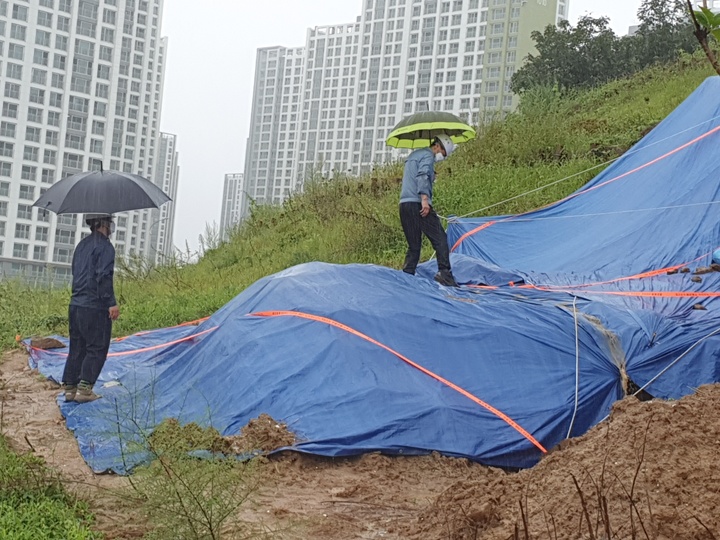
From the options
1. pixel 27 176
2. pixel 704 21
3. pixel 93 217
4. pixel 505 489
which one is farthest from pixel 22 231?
pixel 704 21

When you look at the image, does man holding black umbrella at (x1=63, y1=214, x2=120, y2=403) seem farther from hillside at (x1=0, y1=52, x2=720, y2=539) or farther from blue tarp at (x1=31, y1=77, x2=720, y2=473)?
hillside at (x1=0, y1=52, x2=720, y2=539)

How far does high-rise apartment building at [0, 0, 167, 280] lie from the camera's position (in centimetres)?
5991

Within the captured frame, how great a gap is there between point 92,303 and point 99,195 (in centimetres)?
81

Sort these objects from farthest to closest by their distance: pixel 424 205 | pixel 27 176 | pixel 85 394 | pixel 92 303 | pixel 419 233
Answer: pixel 27 176
pixel 419 233
pixel 424 205
pixel 92 303
pixel 85 394

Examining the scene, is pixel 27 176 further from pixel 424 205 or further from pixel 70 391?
pixel 70 391

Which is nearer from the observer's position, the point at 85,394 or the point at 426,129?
the point at 85,394

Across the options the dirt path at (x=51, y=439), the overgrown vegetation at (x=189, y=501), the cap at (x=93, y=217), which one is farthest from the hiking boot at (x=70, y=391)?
the overgrown vegetation at (x=189, y=501)

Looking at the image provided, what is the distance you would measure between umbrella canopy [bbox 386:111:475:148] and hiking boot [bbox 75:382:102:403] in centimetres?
384

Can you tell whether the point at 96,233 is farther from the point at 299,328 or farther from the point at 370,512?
the point at 370,512

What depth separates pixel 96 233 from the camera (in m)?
5.95

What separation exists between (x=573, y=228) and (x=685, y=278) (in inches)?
86.4

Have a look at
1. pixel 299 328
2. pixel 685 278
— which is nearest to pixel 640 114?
pixel 685 278

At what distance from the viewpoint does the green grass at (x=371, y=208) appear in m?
10.1

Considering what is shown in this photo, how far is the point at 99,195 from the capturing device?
611 cm
